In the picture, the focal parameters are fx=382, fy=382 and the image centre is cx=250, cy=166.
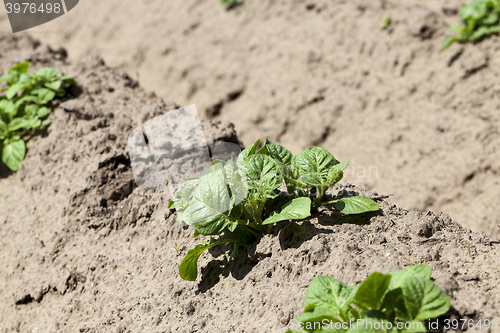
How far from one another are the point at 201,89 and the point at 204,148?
2286 mm

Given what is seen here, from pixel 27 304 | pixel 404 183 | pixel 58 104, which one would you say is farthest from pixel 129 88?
pixel 404 183

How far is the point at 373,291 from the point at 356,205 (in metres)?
0.69

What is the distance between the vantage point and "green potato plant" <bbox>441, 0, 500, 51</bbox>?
4125 mm

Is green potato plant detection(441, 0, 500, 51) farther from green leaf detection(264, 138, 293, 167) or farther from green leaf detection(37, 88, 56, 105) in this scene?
green leaf detection(37, 88, 56, 105)

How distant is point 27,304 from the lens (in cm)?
240

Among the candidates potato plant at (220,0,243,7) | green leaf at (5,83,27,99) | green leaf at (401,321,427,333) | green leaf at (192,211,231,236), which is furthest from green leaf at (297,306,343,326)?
potato plant at (220,0,243,7)

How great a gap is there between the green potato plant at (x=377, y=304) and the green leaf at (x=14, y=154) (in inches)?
112

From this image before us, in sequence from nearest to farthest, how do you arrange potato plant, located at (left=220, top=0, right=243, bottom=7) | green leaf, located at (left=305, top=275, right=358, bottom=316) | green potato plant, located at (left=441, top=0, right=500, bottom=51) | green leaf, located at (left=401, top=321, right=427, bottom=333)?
1. green leaf, located at (left=401, top=321, right=427, bottom=333)
2. green leaf, located at (left=305, top=275, right=358, bottom=316)
3. green potato plant, located at (left=441, top=0, right=500, bottom=51)
4. potato plant, located at (left=220, top=0, right=243, bottom=7)

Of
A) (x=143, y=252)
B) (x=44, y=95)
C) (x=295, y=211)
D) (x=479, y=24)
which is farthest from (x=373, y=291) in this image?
(x=479, y=24)

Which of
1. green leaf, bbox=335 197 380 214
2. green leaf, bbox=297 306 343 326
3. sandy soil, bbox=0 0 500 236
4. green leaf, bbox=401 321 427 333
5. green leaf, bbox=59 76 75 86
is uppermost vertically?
green leaf, bbox=59 76 75 86

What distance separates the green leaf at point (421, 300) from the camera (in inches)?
53.6

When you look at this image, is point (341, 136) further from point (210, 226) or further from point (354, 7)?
point (210, 226)

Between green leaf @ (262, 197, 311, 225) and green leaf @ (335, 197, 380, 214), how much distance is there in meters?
0.24

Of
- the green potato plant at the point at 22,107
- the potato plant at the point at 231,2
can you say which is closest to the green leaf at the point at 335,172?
the green potato plant at the point at 22,107
